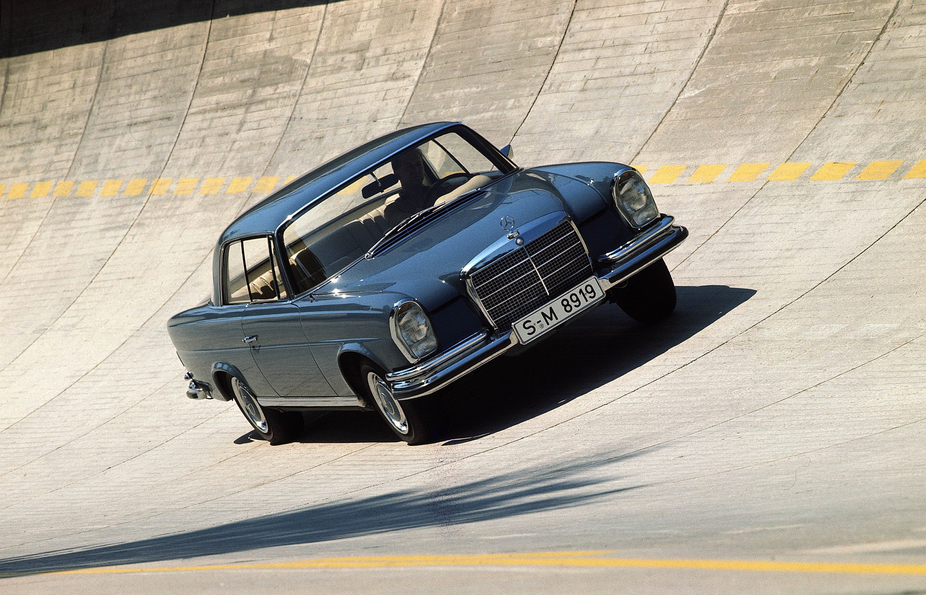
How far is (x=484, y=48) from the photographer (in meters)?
13.3

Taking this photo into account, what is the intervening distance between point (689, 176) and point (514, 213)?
3773 mm

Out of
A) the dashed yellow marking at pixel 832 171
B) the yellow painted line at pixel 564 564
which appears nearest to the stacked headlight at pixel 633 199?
the dashed yellow marking at pixel 832 171

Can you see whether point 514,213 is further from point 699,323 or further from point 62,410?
point 62,410

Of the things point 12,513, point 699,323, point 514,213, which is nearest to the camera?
point 514,213

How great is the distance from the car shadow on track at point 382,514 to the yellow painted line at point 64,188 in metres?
10.8

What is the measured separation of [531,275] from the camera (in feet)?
20.6

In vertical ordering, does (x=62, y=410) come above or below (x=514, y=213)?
below

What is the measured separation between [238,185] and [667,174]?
6335 mm

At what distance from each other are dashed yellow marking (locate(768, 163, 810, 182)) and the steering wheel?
318 centimetres

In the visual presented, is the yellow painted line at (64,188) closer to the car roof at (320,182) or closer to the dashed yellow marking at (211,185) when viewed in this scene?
the dashed yellow marking at (211,185)

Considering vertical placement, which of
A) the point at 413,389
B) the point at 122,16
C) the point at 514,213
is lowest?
the point at 413,389

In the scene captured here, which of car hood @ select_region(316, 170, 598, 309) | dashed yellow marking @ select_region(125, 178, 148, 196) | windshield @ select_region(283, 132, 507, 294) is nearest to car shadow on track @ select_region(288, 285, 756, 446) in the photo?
car hood @ select_region(316, 170, 598, 309)

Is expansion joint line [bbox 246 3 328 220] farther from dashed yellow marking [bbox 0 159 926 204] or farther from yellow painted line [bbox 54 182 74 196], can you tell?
yellow painted line [bbox 54 182 74 196]

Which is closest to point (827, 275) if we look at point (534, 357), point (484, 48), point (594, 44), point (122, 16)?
point (534, 357)
